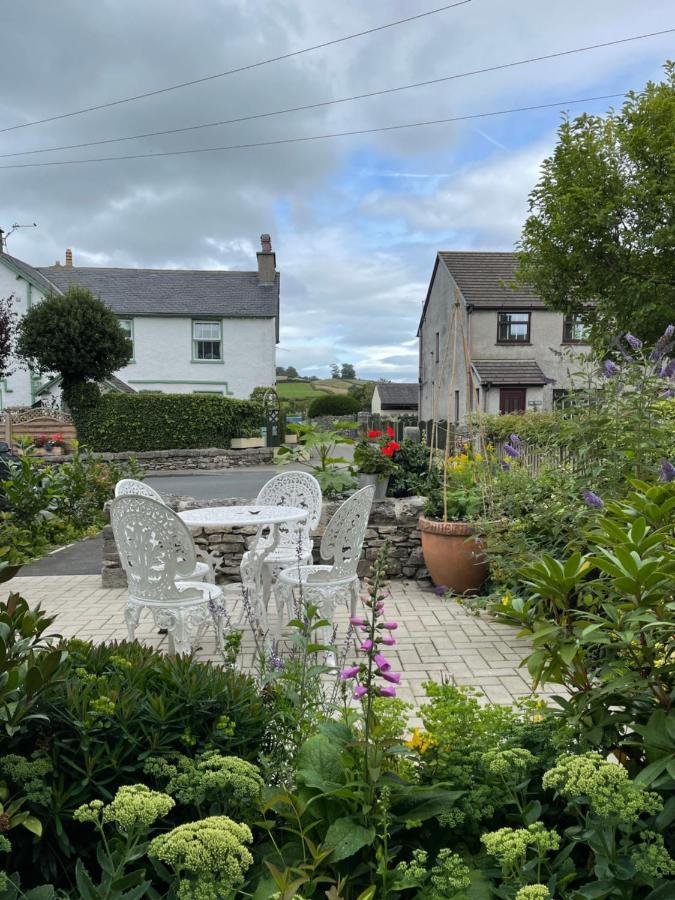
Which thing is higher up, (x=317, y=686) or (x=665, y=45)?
(x=665, y=45)

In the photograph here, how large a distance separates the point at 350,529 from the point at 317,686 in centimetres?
217

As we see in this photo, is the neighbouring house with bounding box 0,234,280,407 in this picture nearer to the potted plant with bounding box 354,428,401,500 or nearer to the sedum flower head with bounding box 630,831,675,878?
the potted plant with bounding box 354,428,401,500

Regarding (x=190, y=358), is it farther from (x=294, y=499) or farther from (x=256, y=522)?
(x=256, y=522)

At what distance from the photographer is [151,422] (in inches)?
818

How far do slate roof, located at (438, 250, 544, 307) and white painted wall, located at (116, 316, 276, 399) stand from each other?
25.6 feet

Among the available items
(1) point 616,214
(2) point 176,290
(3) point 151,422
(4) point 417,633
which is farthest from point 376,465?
(2) point 176,290

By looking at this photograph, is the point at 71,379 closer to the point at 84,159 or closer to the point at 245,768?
the point at 84,159

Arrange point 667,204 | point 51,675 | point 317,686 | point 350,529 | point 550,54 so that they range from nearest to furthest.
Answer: point 51,675, point 317,686, point 350,529, point 550,54, point 667,204

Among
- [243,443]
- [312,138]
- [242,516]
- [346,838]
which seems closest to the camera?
[346,838]

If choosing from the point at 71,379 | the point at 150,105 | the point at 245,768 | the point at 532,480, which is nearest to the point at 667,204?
the point at 532,480

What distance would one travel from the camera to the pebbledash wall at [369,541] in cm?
644

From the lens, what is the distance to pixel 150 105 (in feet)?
48.2

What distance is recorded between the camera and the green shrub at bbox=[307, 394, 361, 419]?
1619 inches

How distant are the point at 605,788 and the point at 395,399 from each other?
158ft
